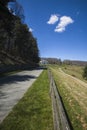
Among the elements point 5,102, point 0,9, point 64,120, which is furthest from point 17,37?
point 64,120

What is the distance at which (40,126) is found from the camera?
7.49m

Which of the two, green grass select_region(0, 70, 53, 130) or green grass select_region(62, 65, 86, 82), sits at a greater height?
green grass select_region(0, 70, 53, 130)

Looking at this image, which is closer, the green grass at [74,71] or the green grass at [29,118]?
the green grass at [29,118]

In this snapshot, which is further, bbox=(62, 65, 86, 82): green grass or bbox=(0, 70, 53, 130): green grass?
bbox=(62, 65, 86, 82): green grass

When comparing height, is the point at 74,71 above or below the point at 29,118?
below

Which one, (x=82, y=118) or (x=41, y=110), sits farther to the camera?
(x=41, y=110)

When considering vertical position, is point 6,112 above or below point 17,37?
below

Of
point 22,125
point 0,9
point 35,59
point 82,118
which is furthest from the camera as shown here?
point 35,59

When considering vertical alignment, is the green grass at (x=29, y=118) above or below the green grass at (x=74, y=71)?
above

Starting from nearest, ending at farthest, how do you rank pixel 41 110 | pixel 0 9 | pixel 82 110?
pixel 41 110, pixel 82 110, pixel 0 9

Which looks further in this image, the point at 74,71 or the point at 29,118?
the point at 74,71

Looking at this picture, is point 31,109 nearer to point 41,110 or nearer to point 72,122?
point 41,110

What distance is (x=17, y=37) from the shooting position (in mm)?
67500

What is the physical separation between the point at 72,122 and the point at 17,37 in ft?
199
